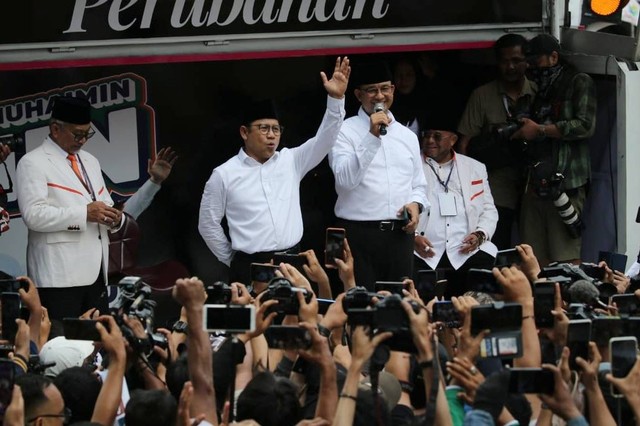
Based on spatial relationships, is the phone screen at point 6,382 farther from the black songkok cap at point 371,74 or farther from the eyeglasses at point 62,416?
the black songkok cap at point 371,74

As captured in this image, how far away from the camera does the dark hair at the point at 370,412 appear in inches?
214

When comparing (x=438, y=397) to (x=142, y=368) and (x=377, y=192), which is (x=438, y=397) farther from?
(x=377, y=192)

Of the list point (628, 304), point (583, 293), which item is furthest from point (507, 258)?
point (628, 304)

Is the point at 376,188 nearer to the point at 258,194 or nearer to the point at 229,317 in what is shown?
the point at 258,194

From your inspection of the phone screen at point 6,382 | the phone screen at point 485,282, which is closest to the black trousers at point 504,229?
the phone screen at point 485,282

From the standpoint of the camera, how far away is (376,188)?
9617 millimetres

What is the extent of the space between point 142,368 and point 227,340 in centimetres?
36

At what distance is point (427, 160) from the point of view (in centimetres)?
1021

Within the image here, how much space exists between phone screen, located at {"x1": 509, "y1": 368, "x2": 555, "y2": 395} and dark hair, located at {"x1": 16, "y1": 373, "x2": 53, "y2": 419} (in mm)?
1572

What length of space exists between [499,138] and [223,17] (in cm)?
193

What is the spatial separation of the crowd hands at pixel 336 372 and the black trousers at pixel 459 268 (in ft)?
10.9

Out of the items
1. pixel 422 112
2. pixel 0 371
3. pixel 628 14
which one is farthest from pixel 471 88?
pixel 0 371

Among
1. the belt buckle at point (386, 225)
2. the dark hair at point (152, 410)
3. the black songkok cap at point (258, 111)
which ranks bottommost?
the dark hair at point (152, 410)

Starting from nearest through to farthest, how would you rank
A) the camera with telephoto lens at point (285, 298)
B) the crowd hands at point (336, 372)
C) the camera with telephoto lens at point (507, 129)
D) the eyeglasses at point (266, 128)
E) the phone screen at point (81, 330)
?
the crowd hands at point (336, 372), the phone screen at point (81, 330), the camera with telephoto lens at point (285, 298), the eyeglasses at point (266, 128), the camera with telephoto lens at point (507, 129)
